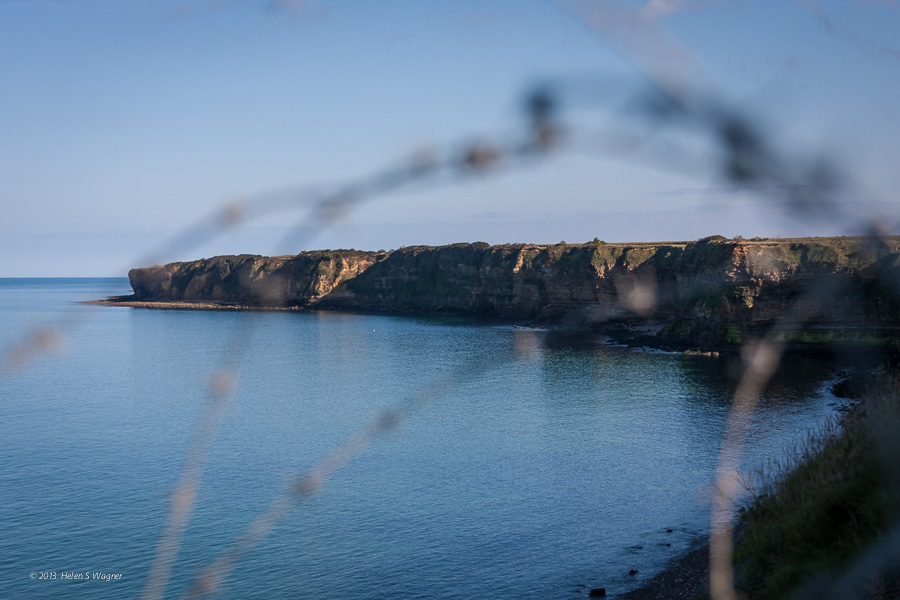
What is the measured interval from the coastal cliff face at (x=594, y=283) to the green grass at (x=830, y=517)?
420 centimetres

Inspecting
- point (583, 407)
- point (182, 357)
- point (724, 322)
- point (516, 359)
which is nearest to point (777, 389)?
point (583, 407)

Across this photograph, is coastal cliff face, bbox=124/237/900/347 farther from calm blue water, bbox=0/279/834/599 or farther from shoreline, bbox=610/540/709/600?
shoreline, bbox=610/540/709/600

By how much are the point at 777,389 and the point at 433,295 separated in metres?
91.7

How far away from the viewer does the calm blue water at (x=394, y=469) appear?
24938 millimetres

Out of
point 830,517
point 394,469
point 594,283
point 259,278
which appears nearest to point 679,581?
point 830,517

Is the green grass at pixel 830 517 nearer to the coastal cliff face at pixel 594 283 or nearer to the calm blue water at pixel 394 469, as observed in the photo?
the coastal cliff face at pixel 594 283

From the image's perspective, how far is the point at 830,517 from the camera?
53.8 ft

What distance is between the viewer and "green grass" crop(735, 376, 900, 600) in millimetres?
14531

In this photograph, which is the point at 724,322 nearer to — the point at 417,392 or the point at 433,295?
the point at 417,392

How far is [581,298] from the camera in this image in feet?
365

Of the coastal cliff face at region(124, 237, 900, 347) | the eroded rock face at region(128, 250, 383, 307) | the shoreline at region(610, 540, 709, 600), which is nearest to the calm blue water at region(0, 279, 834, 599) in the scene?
the shoreline at region(610, 540, 709, 600)

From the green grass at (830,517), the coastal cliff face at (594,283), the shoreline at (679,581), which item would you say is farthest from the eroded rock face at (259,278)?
the green grass at (830,517)

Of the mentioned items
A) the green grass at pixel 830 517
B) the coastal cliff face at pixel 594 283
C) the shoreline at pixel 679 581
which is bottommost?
the shoreline at pixel 679 581

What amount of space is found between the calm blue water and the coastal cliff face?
9289 mm
